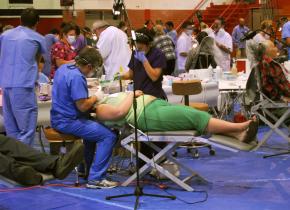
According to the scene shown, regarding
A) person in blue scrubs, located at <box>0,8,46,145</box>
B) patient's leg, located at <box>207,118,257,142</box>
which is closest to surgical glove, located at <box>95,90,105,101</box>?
person in blue scrubs, located at <box>0,8,46,145</box>

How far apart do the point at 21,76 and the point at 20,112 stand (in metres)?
0.34

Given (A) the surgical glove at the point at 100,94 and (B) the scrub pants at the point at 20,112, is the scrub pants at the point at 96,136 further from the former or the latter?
→ (B) the scrub pants at the point at 20,112

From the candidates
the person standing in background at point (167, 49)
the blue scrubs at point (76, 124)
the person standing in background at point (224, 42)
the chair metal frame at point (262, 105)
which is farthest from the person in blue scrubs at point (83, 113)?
the person standing in background at point (224, 42)

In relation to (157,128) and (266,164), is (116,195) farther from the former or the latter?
(266,164)

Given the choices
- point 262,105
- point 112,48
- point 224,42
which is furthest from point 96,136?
point 224,42

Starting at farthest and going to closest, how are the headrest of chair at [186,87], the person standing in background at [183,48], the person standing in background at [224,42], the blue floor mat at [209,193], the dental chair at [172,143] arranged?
the person standing in background at [183,48], the person standing in background at [224,42], the headrest of chair at [186,87], the dental chair at [172,143], the blue floor mat at [209,193]

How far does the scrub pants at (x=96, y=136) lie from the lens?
509 centimetres

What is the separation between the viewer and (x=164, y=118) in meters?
4.89

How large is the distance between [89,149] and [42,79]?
1.85 meters

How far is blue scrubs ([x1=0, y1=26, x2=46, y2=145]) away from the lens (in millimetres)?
5578

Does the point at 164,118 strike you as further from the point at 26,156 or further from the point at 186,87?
the point at 186,87

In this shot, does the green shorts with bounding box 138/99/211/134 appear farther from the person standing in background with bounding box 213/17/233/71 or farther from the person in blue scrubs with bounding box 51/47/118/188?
the person standing in background with bounding box 213/17/233/71

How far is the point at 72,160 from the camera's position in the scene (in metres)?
4.33

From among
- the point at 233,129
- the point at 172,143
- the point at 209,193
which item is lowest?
the point at 209,193
